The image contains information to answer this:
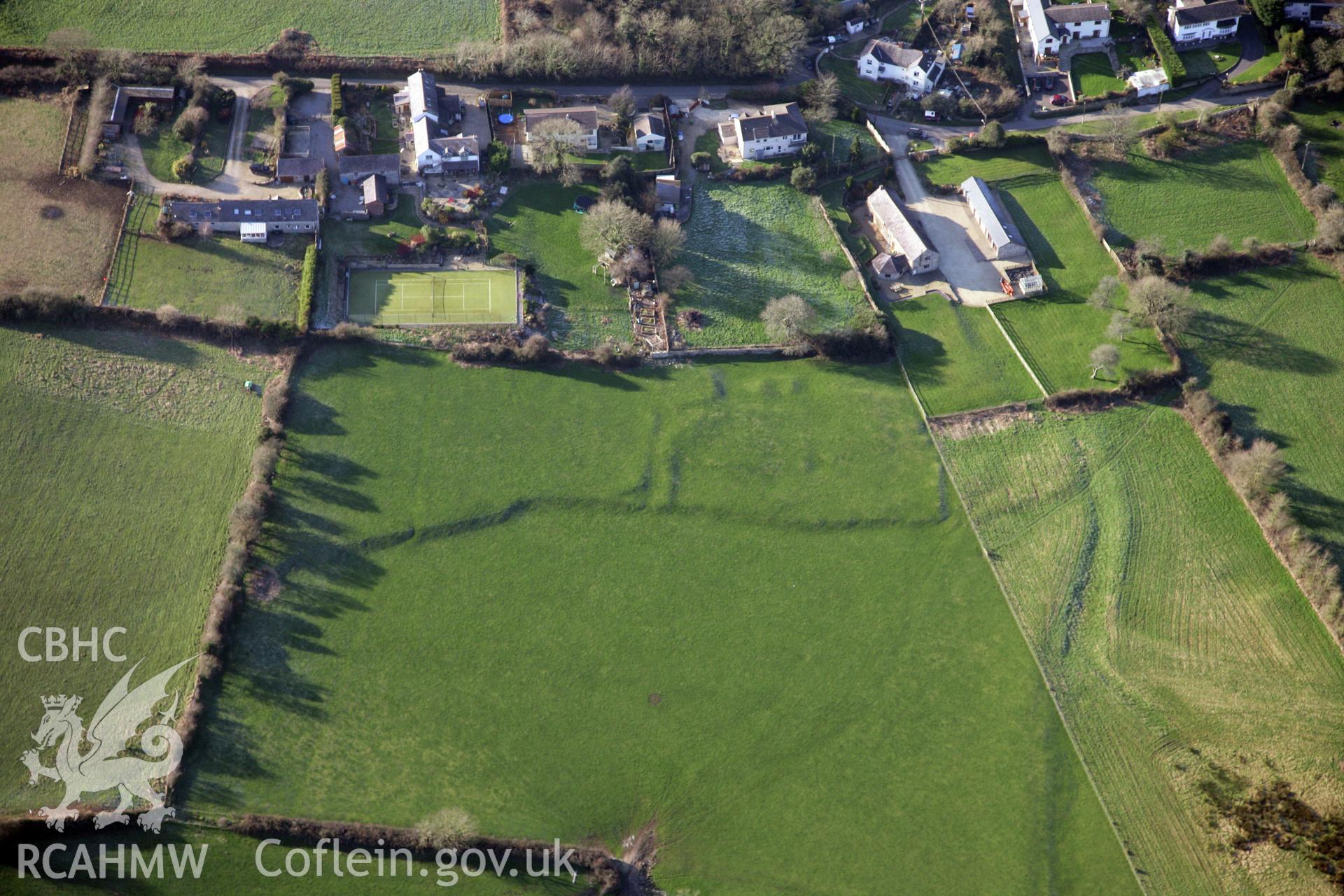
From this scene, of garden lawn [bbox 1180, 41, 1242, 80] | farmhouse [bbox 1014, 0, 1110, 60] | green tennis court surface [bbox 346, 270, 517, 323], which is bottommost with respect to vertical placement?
green tennis court surface [bbox 346, 270, 517, 323]

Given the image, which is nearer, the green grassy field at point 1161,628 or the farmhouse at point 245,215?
the green grassy field at point 1161,628

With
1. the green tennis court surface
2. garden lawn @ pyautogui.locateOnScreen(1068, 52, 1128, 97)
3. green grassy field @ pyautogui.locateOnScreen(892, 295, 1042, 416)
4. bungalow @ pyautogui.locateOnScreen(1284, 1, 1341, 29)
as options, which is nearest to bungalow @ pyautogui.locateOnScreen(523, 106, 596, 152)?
the green tennis court surface

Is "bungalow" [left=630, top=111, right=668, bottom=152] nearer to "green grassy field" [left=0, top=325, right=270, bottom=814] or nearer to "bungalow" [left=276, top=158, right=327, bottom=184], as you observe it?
"bungalow" [left=276, top=158, right=327, bottom=184]

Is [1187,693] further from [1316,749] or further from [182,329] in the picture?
[182,329]

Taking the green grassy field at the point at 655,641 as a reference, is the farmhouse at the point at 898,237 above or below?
above

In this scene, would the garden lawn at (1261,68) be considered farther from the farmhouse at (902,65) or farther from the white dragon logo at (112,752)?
the white dragon logo at (112,752)

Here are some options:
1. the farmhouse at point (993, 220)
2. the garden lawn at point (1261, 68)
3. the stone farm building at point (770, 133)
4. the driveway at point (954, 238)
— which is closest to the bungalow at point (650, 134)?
the stone farm building at point (770, 133)

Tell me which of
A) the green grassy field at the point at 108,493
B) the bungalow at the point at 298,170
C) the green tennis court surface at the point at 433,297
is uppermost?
the bungalow at the point at 298,170
